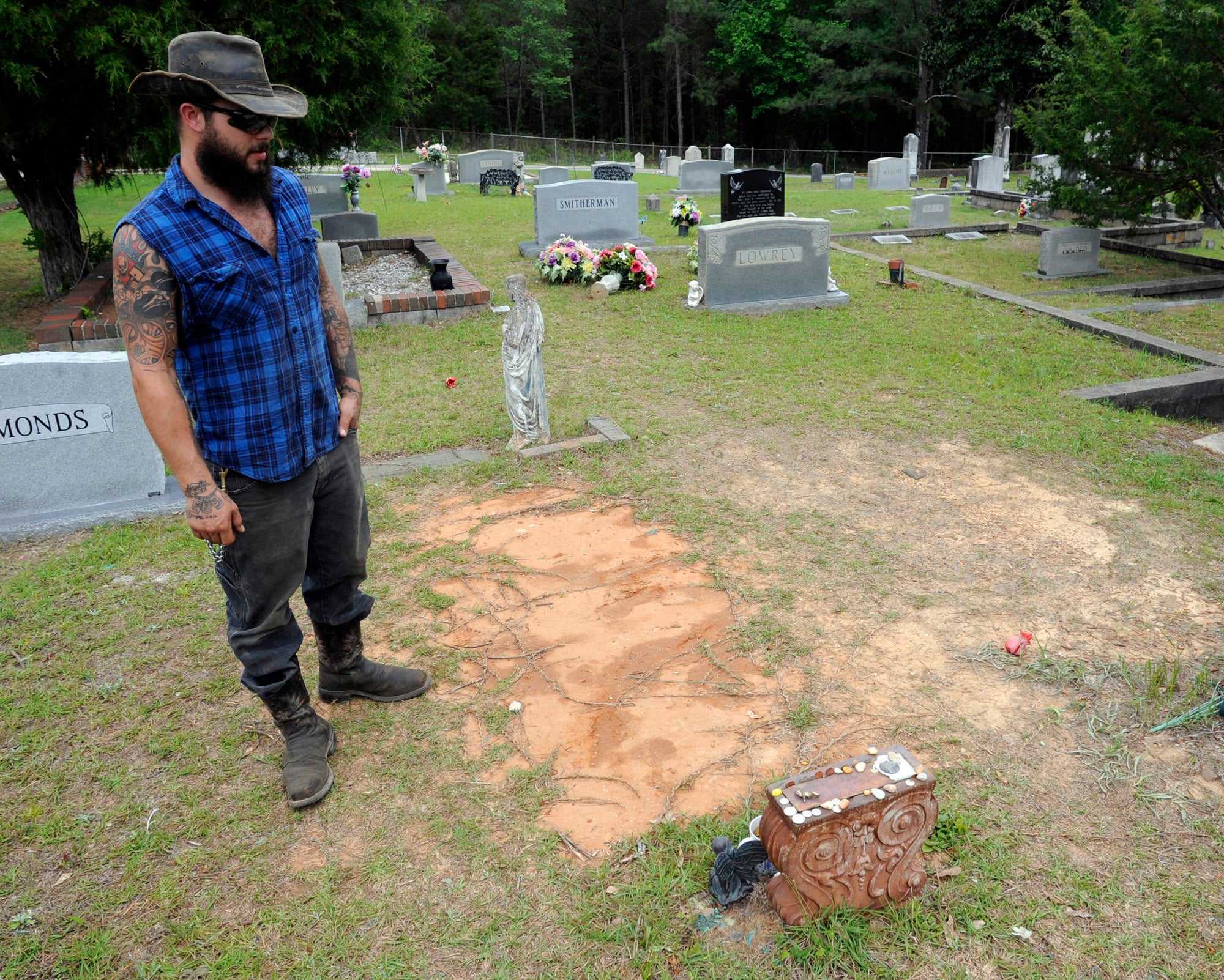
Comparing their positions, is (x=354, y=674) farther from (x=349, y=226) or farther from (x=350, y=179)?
(x=350, y=179)

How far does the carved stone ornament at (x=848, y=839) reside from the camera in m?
2.19

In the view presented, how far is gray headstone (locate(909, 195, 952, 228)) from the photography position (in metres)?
16.0

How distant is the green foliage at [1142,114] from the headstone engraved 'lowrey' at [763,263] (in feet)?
14.2

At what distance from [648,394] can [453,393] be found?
1.56 m

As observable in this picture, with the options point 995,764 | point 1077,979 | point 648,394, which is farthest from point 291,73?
point 1077,979

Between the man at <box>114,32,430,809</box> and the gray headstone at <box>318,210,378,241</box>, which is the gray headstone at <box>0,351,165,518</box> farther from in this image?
the gray headstone at <box>318,210,378,241</box>

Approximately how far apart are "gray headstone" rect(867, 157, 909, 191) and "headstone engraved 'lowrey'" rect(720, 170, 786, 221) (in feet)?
50.9

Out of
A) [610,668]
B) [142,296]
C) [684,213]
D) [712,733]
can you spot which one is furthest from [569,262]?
[142,296]

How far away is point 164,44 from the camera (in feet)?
26.0

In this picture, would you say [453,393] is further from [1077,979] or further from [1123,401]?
[1077,979]

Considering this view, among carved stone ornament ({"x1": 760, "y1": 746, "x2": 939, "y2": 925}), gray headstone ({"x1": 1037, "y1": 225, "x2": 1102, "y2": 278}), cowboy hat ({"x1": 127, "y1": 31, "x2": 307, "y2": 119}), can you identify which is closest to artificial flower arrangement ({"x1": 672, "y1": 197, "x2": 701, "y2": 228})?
gray headstone ({"x1": 1037, "y1": 225, "x2": 1102, "y2": 278})

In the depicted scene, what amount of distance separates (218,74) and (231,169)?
9.4 inches

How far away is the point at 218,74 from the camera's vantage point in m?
2.31

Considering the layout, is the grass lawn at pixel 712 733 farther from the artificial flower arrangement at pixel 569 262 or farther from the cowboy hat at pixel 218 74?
the artificial flower arrangement at pixel 569 262
